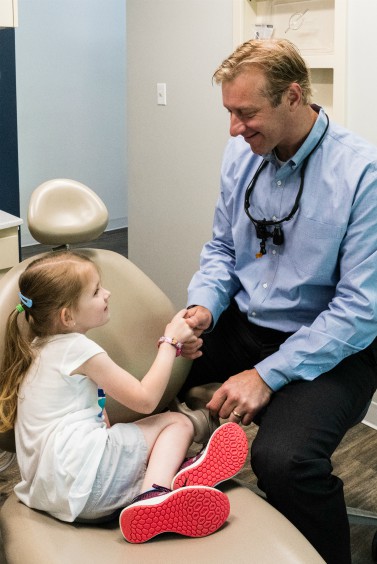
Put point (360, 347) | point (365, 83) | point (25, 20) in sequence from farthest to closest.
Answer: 1. point (25, 20)
2. point (365, 83)
3. point (360, 347)

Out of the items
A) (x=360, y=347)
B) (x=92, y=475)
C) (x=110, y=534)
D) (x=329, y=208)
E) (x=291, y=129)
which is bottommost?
(x=110, y=534)

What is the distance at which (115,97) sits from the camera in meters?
5.77

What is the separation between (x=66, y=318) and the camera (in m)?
1.60

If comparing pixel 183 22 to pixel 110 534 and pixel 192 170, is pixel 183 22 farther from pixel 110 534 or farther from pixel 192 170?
pixel 110 534

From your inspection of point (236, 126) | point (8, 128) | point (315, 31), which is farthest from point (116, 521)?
point (8, 128)

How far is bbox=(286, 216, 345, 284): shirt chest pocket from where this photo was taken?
1.79m

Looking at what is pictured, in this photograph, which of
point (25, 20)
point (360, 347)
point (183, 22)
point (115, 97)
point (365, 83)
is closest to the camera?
point (360, 347)

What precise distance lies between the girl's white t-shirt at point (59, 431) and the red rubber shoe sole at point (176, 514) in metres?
0.12

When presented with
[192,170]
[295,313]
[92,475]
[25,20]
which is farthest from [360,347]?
[25,20]

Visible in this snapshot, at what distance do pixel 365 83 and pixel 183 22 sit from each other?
109 cm

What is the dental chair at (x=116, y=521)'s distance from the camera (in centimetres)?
140

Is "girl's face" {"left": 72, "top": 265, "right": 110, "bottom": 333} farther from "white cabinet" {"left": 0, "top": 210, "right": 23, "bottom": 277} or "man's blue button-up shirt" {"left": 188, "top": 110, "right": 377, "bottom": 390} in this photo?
"white cabinet" {"left": 0, "top": 210, "right": 23, "bottom": 277}

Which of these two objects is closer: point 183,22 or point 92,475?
point 92,475

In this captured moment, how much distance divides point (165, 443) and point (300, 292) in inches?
18.4
